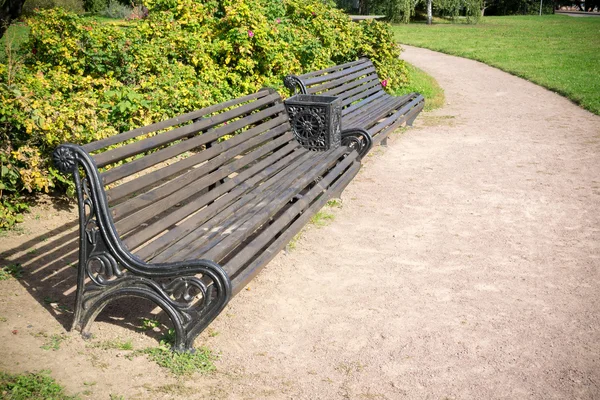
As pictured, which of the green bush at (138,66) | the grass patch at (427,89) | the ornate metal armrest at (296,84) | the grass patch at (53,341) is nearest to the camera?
the grass patch at (53,341)

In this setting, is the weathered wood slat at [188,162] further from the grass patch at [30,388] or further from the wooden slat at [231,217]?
the grass patch at [30,388]

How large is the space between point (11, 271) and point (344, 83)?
4879 mm

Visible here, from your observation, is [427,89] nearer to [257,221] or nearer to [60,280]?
[257,221]

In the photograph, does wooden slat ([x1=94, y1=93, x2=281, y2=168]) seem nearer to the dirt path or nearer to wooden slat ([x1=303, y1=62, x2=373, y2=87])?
the dirt path

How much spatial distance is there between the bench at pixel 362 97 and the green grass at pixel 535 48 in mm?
3976

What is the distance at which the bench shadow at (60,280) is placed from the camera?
154 inches

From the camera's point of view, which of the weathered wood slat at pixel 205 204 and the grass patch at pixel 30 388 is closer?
the grass patch at pixel 30 388

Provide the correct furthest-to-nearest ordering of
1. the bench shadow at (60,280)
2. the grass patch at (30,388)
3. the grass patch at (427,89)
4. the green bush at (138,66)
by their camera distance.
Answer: the grass patch at (427,89), the green bush at (138,66), the bench shadow at (60,280), the grass patch at (30,388)

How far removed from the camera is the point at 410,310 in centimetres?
410

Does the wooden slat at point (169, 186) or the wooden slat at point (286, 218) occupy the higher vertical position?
the wooden slat at point (169, 186)

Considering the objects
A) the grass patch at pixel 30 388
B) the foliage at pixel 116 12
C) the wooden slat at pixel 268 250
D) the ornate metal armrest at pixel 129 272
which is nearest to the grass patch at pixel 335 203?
the wooden slat at pixel 268 250

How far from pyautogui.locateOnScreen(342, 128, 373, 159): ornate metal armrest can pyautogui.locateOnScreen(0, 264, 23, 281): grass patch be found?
336 centimetres

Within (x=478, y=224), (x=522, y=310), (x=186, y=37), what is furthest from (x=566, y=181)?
(x=186, y=37)

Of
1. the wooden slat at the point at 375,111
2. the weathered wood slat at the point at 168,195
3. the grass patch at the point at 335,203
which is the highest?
the weathered wood slat at the point at 168,195
